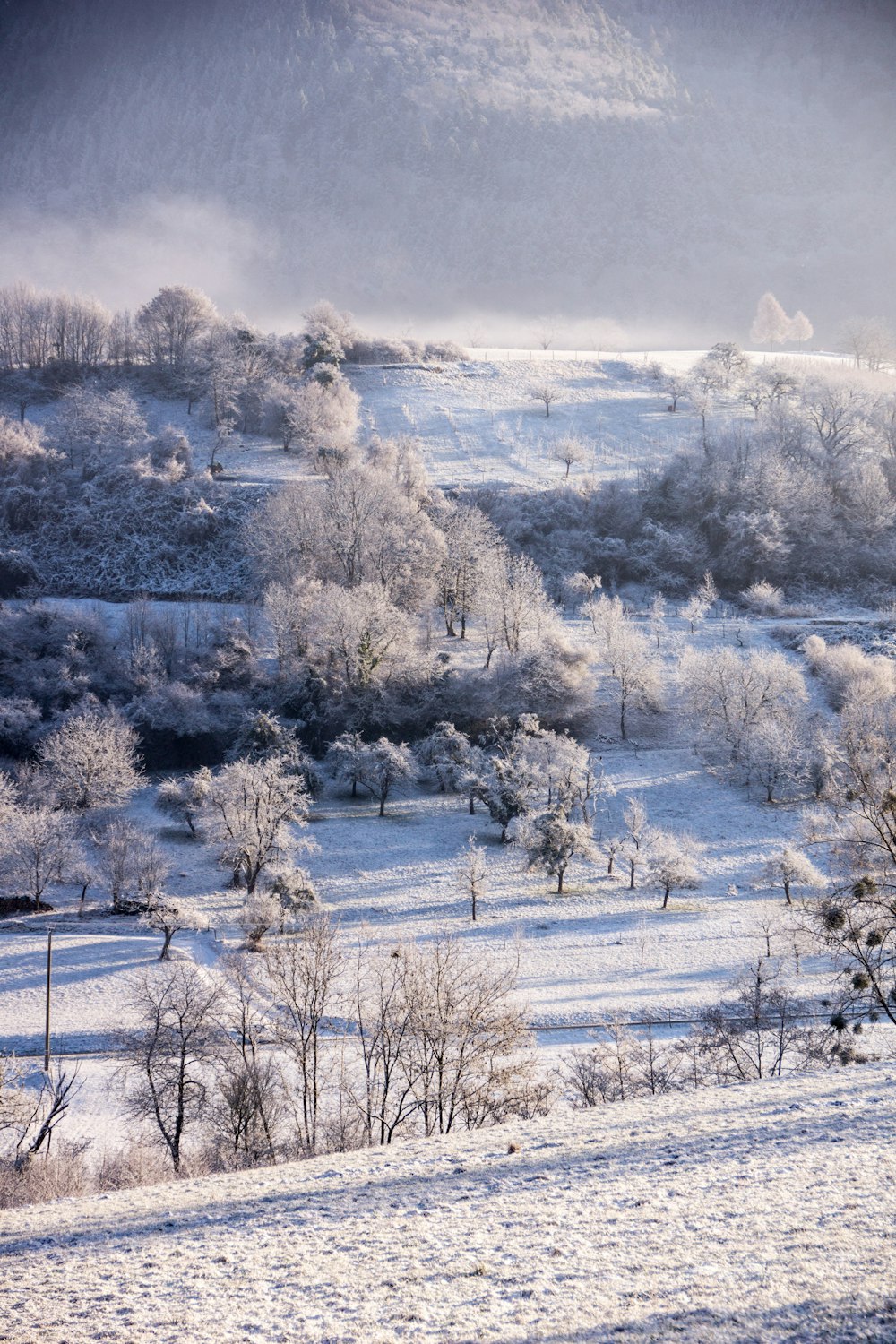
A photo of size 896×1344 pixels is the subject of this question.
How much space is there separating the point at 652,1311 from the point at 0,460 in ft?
307

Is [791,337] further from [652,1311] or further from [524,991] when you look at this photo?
[652,1311]

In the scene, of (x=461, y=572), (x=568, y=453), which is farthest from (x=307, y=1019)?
(x=568, y=453)

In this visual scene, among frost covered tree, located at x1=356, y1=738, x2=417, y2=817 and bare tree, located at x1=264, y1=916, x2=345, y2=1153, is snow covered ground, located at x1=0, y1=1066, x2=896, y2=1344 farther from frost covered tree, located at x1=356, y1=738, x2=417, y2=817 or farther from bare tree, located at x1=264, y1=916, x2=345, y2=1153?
frost covered tree, located at x1=356, y1=738, x2=417, y2=817

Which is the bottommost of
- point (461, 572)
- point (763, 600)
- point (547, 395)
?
point (763, 600)

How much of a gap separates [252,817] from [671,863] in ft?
66.3

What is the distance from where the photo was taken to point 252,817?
4391cm

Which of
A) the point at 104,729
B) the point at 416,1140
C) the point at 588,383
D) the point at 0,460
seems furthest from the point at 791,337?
the point at 416,1140

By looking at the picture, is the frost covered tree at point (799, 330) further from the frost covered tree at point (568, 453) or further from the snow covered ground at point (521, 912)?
the snow covered ground at point (521, 912)

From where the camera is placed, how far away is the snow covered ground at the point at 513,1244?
28.7 feet

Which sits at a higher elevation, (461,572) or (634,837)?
(461,572)

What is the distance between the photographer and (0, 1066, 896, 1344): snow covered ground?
8.74 m

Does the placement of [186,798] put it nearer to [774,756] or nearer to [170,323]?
[774,756]

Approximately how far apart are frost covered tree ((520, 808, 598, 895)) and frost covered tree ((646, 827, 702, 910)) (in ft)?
11.5

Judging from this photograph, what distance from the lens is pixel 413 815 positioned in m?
51.6
